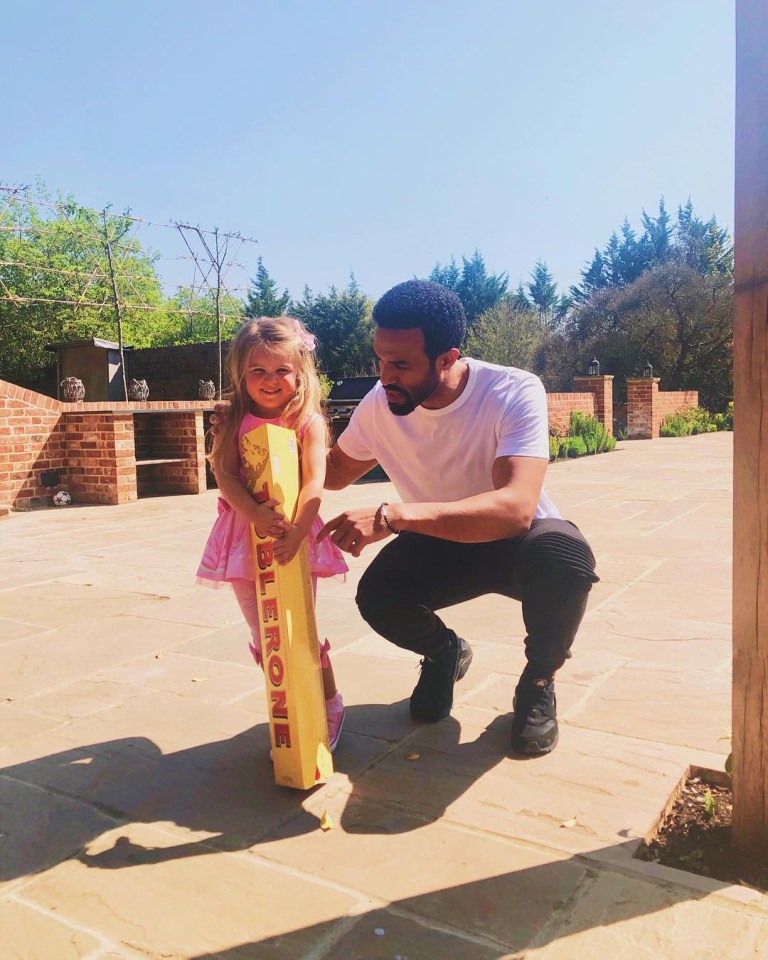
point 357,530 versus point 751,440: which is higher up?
point 751,440

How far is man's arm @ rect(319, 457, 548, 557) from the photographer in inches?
78.2

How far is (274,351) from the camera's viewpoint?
7.70 feet

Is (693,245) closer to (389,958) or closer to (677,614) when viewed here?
(677,614)

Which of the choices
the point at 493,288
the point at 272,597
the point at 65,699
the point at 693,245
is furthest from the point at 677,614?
the point at 493,288

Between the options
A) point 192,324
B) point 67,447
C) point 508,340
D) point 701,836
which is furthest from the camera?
point 192,324

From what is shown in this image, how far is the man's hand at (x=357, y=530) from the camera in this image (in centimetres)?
198

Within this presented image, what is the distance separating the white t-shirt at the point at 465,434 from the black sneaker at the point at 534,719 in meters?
0.53

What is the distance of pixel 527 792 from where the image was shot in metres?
2.05

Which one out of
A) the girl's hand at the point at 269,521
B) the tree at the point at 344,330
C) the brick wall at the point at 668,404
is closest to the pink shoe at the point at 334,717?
the girl's hand at the point at 269,521

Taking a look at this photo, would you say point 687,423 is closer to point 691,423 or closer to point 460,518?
point 691,423

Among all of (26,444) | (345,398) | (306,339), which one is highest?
(345,398)

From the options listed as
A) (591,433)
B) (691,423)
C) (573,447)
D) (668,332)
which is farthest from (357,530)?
(668,332)

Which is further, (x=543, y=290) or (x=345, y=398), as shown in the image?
(x=543, y=290)

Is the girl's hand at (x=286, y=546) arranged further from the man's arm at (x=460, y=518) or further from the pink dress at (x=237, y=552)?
the pink dress at (x=237, y=552)
